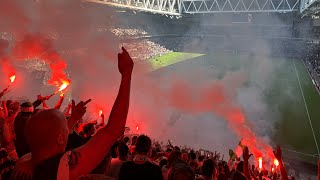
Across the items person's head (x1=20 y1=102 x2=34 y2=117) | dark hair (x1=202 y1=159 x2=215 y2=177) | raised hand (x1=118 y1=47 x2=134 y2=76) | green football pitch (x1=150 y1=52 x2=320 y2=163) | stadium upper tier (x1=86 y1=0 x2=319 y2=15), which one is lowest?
dark hair (x1=202 y1=159 x2=215 y2=177)

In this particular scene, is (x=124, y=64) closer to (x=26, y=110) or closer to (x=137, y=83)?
(x=26, y=110)

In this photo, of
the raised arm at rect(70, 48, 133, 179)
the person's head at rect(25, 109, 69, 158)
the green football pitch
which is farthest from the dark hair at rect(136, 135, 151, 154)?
the green football pitch

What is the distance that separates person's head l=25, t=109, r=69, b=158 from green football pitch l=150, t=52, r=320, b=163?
9.82 metres

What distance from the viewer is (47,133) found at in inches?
51.0

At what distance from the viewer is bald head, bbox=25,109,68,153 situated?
129 cm

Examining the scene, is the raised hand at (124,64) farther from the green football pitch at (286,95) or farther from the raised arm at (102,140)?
the green football pitch at (286,95)

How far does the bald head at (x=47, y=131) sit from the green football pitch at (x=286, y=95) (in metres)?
9.82

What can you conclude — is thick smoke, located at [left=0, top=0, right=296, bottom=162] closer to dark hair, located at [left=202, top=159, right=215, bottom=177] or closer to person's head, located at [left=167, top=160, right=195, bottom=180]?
dark hair, located at [left=202, top=159, right=215, bottom=177]

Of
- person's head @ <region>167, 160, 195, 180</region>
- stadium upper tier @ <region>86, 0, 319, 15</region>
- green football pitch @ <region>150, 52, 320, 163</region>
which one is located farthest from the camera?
stadium upper tier @ <region>86, 0, 319, 15</region>

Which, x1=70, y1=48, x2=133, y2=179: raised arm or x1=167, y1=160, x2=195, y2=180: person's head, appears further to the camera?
x1=167, y1=160, x2=195, y2=180: person's head

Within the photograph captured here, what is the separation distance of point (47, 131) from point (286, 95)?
1632 cm

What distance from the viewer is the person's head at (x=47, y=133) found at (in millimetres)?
1295

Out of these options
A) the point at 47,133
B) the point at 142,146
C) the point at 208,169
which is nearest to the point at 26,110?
the point at 142,146

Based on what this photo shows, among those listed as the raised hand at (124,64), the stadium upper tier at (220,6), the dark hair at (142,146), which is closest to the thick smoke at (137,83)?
the stadium upper tier at (220,6)
